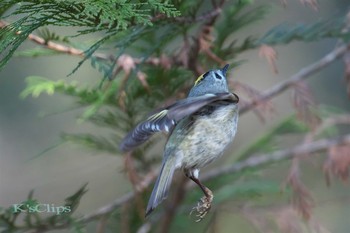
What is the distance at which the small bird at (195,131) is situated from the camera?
116 centimetres

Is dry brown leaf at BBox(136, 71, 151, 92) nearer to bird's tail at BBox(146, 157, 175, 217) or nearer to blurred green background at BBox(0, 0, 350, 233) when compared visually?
bird's tail at BBox(146, 157, 175, 217)

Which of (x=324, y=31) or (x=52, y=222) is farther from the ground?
(x=324, y=31)

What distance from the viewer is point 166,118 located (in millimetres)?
1161

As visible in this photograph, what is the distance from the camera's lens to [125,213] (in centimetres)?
204

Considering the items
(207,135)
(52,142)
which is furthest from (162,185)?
(52,142)

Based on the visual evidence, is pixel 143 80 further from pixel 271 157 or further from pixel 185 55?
pixel 271 157

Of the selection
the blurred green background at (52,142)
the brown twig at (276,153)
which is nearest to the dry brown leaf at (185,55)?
the brown twig at (276,153)

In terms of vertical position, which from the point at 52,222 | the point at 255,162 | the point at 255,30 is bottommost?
the point at 255,30

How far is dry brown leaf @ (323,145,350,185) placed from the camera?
2123 millimetres

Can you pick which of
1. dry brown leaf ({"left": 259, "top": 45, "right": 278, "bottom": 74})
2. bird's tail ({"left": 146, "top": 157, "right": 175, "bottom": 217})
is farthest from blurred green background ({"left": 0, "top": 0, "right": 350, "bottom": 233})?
bird's tail ({"left": 146, "top": 157, "right": 175, "bottom": 217})

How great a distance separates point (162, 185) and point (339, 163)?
39.3 inches

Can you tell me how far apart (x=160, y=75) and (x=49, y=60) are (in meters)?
2.61

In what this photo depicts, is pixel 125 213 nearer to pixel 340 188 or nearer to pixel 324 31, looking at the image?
pixel 324 31

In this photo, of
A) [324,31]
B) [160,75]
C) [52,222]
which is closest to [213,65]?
[160,75]
